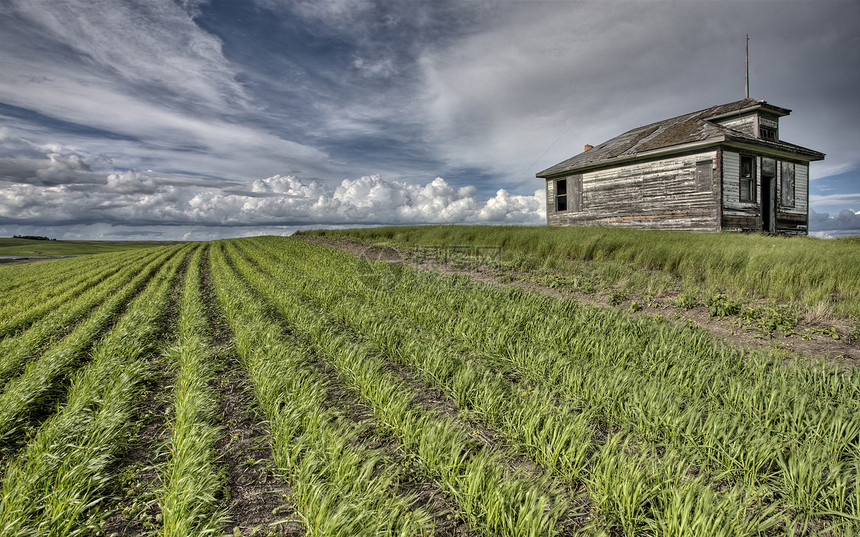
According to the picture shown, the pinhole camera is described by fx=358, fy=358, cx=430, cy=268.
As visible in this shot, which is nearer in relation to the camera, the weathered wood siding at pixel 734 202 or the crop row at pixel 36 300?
the crop row at pixel 36 300

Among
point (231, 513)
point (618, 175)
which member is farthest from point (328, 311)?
point (618, 175)

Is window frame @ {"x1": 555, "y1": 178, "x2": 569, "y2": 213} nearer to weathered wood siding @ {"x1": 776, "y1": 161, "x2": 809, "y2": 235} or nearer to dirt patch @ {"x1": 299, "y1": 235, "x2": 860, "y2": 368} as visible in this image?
weathered wood siding @ {"x1": 776, "y1": 161, "x2": 809, "y2": 235}

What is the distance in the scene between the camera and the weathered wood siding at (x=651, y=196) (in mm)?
15797

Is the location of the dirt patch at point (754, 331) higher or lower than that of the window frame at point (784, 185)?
lower

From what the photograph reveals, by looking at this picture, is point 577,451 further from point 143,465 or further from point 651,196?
point 651,196

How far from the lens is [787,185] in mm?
17703

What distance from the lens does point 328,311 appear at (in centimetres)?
772

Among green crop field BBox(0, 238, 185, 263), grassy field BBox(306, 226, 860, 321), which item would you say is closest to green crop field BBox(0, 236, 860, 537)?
grassy field BBox(306, 226, 860, 321)

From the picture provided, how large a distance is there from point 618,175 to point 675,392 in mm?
17953

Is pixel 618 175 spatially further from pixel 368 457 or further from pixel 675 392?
pixel 368 457

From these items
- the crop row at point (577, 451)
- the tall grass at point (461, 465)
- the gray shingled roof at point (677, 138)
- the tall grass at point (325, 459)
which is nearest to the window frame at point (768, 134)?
the gray shingled roof at point (677, 138)

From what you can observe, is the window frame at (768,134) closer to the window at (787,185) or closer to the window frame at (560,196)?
the window at (787,185)

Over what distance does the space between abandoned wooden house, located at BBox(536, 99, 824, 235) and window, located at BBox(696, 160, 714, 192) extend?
37mm

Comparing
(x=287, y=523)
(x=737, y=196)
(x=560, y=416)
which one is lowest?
(x=287, y=523)
